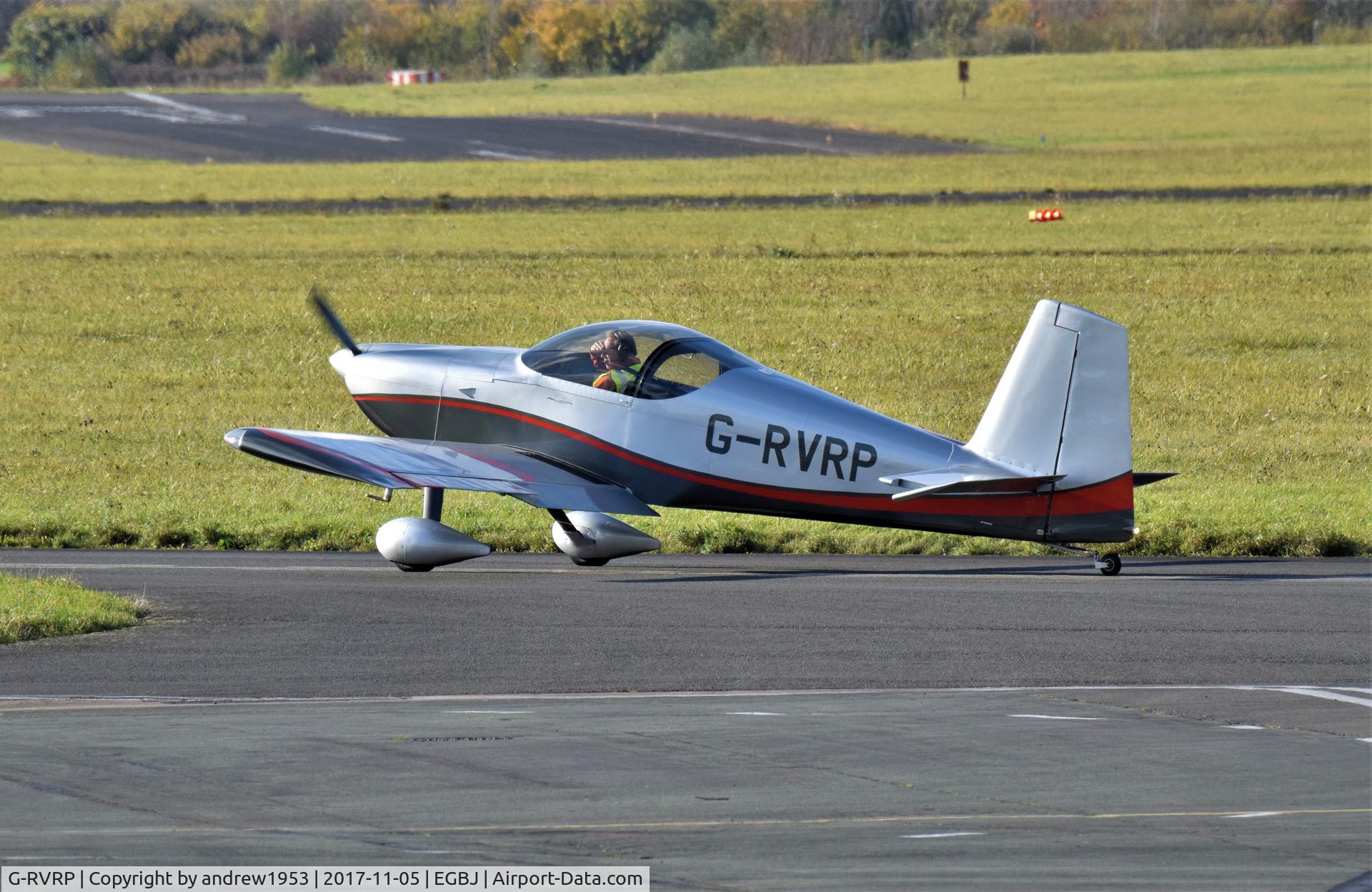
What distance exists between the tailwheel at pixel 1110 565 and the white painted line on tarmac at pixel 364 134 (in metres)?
59.8

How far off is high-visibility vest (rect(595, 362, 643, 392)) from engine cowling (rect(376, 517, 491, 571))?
5.64 ft

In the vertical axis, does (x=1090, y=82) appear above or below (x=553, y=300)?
above

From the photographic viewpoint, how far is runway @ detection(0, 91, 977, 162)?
2618 inches

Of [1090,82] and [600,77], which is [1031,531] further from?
[600,77]

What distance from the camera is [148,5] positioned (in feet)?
472

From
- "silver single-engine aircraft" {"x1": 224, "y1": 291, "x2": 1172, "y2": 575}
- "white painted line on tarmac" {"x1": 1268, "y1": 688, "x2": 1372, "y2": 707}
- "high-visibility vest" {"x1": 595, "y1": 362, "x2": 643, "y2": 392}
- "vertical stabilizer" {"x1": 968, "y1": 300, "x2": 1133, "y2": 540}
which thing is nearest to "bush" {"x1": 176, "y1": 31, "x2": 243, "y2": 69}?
"silver single-engine aircraft" {"x1": 224, "y1": 291, "x2": 1172, "y2": 575}

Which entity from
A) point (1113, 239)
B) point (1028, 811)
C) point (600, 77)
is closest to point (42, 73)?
point (600, 77)

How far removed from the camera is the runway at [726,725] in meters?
6.61

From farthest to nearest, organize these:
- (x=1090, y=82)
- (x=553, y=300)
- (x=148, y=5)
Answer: (x=148, y=5) → (x=1090, y=82) → (x=553, y=300)

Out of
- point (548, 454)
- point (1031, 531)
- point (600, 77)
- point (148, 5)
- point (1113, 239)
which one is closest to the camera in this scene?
point (1031, 531)

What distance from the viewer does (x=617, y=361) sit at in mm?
14797

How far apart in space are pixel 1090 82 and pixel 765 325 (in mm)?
75003

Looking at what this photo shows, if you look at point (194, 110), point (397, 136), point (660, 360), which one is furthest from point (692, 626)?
point (194, 110)

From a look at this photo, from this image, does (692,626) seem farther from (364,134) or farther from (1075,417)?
(364,134)
